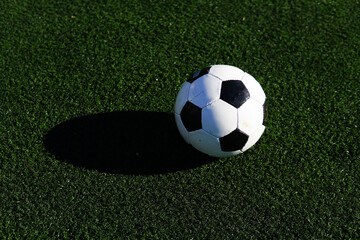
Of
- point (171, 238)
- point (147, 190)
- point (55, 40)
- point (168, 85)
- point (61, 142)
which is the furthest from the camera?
point (55, 40)

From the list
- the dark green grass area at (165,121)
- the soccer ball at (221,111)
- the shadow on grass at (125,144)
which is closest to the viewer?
the soccer ball at (221,111)

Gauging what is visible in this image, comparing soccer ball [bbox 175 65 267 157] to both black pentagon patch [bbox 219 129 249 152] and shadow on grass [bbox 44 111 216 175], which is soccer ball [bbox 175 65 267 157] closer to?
black pentagon patch [bbox 219 129 249 152]

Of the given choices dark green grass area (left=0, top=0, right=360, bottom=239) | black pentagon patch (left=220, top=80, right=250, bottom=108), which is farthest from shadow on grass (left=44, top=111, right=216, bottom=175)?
black pentagon patch (left=220, top=80, right=250, bottom=108)

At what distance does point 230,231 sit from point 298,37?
2.36 metres

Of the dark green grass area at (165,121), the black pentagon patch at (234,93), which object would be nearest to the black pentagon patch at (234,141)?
the black pentagon patch at (234,93)

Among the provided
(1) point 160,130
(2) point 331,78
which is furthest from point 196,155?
(2) point 331,78

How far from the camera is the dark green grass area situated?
3.08 metres

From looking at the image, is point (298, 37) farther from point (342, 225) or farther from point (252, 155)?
point (342, 225)

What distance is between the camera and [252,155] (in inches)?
133

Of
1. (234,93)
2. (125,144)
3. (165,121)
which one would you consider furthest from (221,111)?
(125,144)

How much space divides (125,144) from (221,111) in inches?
42.8

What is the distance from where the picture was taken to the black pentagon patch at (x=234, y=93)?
9.29 ft

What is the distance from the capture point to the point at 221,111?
2.81 meters

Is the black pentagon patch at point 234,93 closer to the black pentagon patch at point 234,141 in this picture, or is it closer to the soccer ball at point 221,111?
the soccer ball at point 221,111
